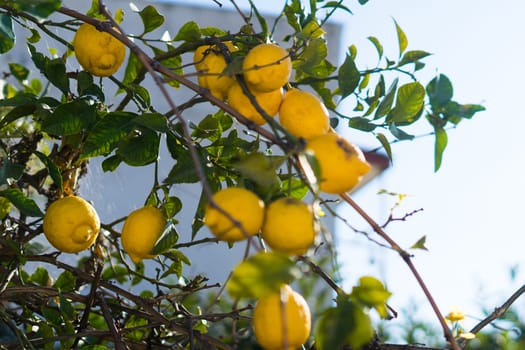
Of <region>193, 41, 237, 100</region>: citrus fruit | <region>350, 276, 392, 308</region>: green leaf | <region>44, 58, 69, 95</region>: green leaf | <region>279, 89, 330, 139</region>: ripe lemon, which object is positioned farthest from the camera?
<region>44, 58, 69, 95</region>: green leaf

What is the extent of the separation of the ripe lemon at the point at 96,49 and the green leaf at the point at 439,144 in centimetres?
41

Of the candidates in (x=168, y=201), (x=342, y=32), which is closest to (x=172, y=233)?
(x=168, y=201)

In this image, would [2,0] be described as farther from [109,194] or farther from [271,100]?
[109,194]

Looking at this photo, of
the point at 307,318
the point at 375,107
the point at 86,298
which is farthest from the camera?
the point at 86,298

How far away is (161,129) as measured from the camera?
3.26 feet

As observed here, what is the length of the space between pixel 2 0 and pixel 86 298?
48 cm

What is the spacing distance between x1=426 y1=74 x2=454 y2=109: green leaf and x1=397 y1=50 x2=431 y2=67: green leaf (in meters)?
0.12

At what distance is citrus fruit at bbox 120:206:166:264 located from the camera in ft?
3.34

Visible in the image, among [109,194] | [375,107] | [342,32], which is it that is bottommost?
[375,107]

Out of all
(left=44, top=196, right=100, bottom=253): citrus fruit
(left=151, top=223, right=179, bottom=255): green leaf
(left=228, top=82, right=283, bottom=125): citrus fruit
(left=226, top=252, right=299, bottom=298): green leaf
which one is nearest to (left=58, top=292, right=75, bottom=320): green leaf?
(left=44, top=196, right=100, bottom=253): citrus fruit

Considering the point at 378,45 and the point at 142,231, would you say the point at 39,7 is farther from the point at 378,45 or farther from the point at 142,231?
the point at 378,45

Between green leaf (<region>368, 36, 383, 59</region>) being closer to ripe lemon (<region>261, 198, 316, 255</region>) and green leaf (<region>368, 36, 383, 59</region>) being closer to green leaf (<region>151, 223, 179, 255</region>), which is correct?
green leaf (<region>151, 223, 179, 255</region>)

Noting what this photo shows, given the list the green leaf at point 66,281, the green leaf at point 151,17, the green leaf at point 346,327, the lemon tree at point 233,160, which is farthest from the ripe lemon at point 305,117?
the green leaf at point 66,281

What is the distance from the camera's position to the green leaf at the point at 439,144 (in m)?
0.96
